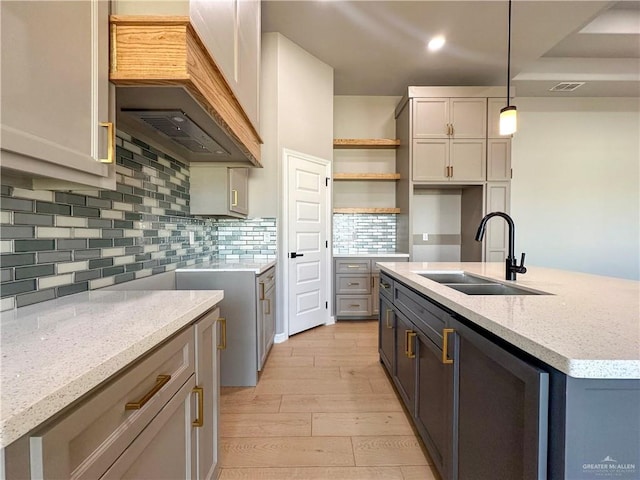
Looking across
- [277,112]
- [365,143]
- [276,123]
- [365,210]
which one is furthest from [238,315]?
[365,143]

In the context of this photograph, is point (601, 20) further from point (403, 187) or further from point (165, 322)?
point (165, 322)

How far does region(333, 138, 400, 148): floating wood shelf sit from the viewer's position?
4.05 metres

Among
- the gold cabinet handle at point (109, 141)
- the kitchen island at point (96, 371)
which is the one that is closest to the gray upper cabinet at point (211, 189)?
the kitchen island at point (96, 371)

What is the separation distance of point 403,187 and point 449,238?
1.06 meters

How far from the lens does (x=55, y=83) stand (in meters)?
0.76

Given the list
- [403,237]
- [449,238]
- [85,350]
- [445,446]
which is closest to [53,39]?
[85,350]

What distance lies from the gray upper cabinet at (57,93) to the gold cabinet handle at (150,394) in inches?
23.1

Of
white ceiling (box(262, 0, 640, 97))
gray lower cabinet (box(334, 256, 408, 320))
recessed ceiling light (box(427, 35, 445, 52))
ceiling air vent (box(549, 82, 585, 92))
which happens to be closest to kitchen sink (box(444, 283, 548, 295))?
gray lower cabinet (box(334, 256, 408, 320))

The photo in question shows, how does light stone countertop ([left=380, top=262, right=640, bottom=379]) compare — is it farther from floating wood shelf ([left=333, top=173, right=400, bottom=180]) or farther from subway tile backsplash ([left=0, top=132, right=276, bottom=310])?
floating wood shelf ([left=333, top=173, right=400, bottom=180])

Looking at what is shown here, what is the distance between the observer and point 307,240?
11.3 feet

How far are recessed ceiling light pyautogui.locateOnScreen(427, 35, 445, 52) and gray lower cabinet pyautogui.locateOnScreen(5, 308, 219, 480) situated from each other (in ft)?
11.4

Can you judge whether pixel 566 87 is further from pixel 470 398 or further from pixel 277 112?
pixel 470 398

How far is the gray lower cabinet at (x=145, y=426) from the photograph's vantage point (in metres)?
0.48

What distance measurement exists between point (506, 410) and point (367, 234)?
3543 mm
